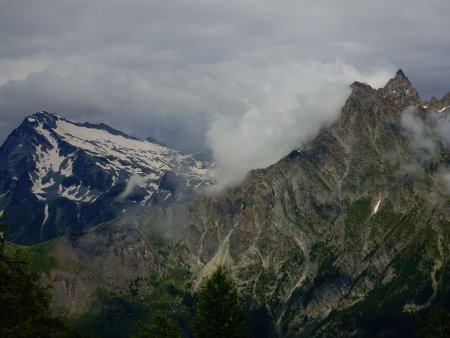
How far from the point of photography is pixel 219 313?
7275 cm

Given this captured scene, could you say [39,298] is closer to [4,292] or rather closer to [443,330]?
[4,292]

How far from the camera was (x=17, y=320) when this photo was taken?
167 feet

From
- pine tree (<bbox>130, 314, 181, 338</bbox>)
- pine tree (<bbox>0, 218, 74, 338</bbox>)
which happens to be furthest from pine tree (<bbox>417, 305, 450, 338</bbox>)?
pine tree (<bbox>0, 218, 74, 338</bbox>)

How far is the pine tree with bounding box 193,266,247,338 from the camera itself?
237 ft

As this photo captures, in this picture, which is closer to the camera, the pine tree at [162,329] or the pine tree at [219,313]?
the pine tree at [219,313]

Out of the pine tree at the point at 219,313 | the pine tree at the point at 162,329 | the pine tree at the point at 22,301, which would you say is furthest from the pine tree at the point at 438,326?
the pine tree at the point at 22,301

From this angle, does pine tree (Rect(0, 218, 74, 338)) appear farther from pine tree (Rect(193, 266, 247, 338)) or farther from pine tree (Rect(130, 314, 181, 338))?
pine tree (Rect(130, 314, 181, 338))

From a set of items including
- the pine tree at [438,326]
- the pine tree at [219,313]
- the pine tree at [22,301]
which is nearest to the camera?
the pine tree at [22,301]

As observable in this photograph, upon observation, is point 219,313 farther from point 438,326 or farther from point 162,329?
point 438,326

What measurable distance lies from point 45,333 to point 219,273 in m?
26.0

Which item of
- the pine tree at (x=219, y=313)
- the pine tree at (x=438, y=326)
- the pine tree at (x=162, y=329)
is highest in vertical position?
the pine tree at (x=162, y=329)

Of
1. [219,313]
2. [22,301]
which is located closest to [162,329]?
[219,313]

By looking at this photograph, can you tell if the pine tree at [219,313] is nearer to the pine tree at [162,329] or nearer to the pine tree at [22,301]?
the pine tree at [162,329]

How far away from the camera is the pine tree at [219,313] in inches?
2840
